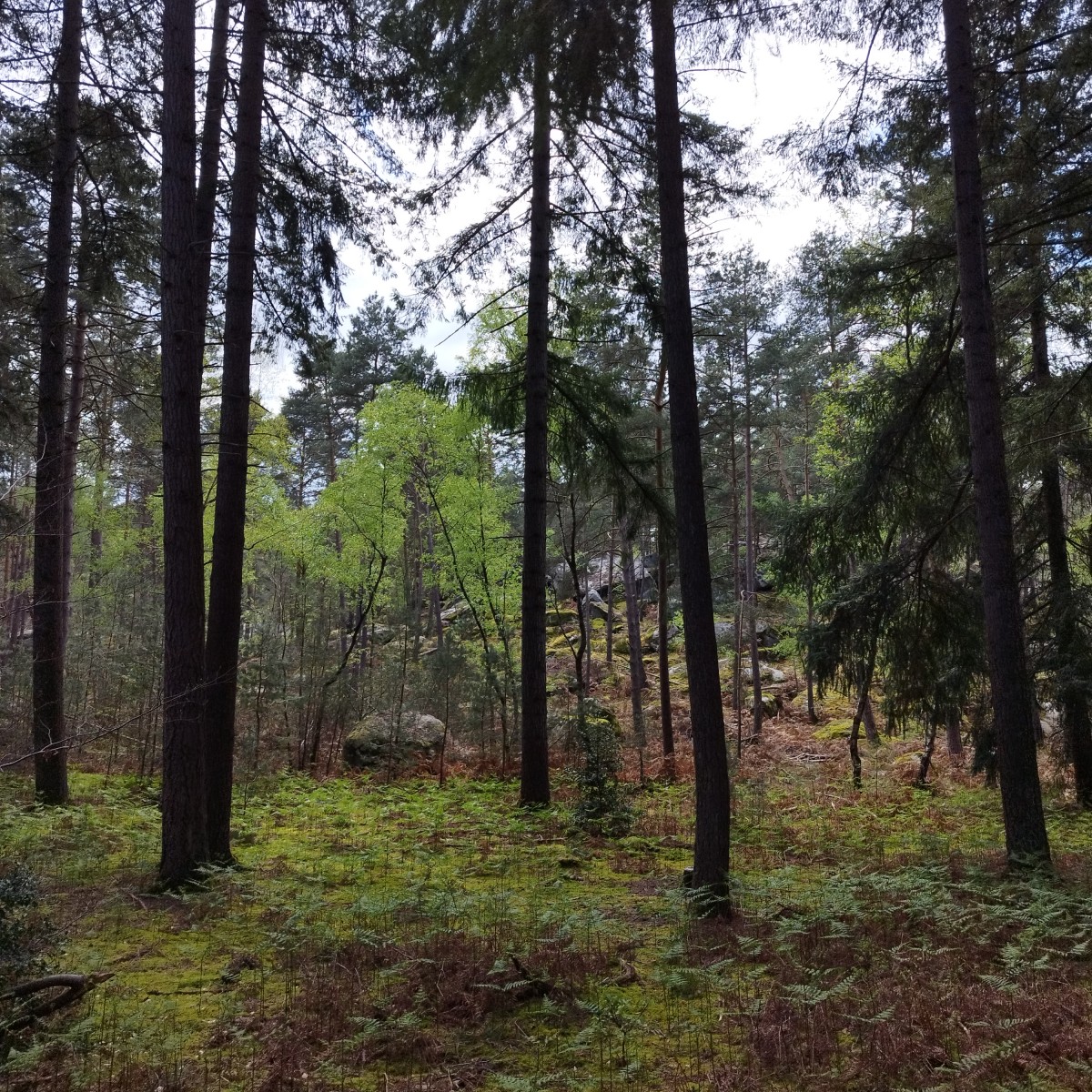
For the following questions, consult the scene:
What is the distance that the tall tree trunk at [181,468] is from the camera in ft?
20.2

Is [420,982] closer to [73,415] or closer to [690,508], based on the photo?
[690,508]

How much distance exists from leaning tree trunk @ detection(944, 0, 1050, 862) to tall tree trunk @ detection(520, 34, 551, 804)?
5.47 meters

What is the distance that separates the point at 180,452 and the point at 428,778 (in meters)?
9.36

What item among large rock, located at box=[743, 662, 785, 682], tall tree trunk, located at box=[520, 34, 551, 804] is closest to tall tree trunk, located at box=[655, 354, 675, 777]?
tall tree trunk, located at box=[520, 34, 551, 804]

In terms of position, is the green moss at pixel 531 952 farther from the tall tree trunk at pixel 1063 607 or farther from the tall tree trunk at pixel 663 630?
the tall tree trunk at pixel 663 630

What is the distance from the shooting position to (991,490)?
20.9 feet

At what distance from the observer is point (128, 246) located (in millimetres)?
9383

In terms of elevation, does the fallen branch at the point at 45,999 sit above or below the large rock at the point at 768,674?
below

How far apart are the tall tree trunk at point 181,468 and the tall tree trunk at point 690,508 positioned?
4.12 metres

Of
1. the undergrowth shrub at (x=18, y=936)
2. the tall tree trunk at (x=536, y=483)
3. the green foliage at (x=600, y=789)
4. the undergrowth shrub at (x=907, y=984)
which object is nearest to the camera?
the undergrowth shrub at (x=907, y=984)

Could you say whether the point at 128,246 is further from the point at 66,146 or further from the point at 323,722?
the point at 323,722

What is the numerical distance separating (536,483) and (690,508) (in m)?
4.93

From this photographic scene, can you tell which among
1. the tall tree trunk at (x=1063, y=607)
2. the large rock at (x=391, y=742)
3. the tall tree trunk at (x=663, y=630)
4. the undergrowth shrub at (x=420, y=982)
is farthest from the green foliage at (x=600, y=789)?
the large rock at (x=391, y=742)

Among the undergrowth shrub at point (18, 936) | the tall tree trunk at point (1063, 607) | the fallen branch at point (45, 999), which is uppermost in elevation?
the tall tree trunk at point (1063, 607)
